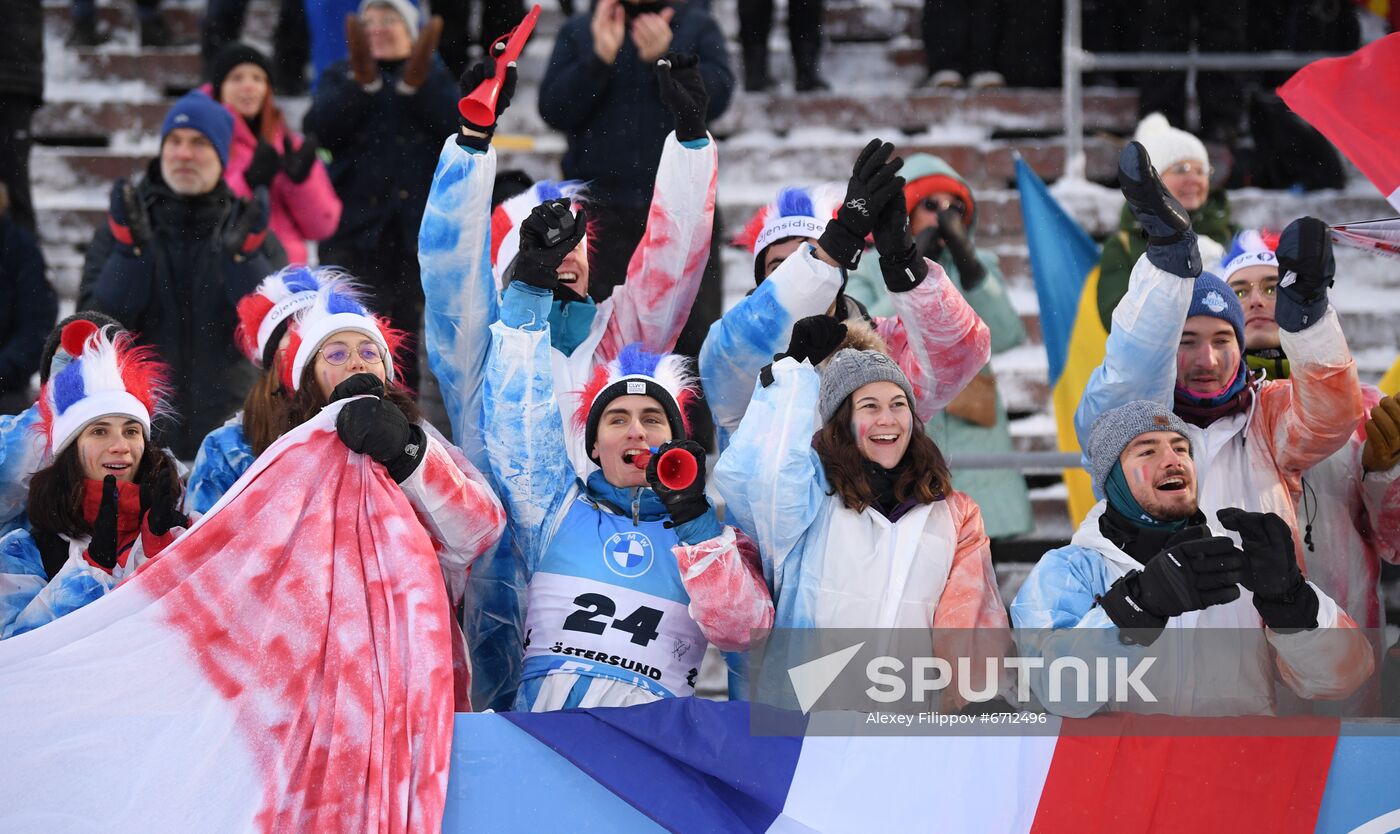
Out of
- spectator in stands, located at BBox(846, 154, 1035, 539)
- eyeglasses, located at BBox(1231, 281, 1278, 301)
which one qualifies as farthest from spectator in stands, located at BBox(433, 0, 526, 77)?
eyeglasses, located at BBox(1231, 281, 1278, 301)

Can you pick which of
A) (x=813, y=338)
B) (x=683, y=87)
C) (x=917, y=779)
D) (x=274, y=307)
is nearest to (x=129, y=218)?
(x=274, y=307)

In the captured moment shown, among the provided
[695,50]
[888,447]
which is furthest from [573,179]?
[888,447]

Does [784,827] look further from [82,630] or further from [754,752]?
[82,630]

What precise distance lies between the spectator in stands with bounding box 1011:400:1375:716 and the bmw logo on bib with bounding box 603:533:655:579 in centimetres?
84

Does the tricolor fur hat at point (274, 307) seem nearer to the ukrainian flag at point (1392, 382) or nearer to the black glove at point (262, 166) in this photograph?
the black glove at point (262, 166)

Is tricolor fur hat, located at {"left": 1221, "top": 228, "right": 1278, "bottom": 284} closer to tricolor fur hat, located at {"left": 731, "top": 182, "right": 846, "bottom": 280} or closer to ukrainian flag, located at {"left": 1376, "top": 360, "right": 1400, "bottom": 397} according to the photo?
ukrainian flag, located at {"left": 1376, "top": 360, "right": 1400, "bottom": 397}

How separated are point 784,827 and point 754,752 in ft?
0.55

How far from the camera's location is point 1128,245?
5.76 m

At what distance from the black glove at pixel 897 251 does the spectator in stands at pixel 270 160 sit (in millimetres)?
2751

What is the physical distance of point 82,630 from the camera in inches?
138

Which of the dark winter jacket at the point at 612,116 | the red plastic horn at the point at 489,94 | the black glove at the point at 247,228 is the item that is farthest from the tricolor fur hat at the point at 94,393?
the dark winter jacket at the point at 612,116

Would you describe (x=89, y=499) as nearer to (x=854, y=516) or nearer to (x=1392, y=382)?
(x=854, y=516)

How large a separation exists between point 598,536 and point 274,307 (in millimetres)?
1249

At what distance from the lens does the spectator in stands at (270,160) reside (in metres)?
6.36
